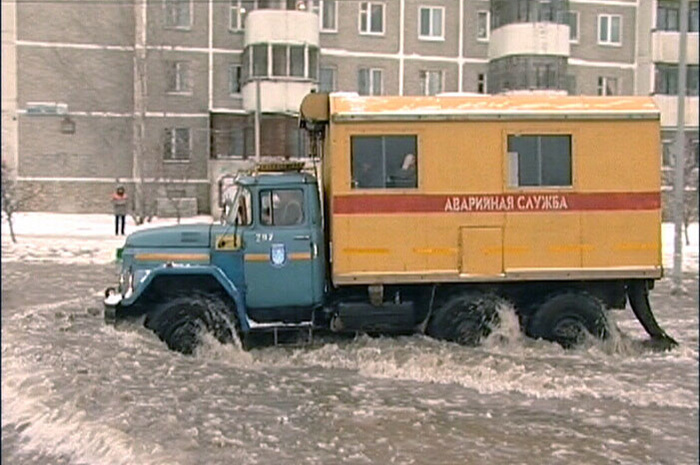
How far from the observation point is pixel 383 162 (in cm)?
720

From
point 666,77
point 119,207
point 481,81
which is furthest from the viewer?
point 666,77

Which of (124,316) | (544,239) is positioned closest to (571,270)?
(544,239)

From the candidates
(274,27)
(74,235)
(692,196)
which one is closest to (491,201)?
(74,235)

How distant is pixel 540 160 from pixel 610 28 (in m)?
2.78

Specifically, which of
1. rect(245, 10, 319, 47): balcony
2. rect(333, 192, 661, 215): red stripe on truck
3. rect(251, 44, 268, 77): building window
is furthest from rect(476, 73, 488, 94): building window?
rect(251, 44, 268, 77): building window

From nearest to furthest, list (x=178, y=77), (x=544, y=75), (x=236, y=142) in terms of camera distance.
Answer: (x=544, y=75) → (x=178, y=77) → (x=236, y=142)

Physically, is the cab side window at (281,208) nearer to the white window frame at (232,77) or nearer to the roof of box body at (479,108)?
the roof of box body at (479,108)

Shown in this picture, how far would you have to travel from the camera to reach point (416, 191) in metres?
7.18

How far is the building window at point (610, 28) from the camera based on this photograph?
8.13 m

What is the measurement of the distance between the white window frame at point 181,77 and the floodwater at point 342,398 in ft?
33.9

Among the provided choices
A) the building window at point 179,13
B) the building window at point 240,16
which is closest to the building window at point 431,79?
the building window at point 179,13

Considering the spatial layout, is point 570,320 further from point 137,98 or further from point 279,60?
point 279,60

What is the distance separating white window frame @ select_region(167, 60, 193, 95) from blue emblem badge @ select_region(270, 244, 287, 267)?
1114 centimetres

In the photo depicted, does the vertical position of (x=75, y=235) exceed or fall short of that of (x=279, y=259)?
it exceeds it
